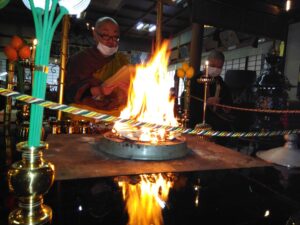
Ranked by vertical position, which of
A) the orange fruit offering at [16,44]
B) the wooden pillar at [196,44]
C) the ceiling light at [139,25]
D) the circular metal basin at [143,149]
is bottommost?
the circular metal basin at [143,149]

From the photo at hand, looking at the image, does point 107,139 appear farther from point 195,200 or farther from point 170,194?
point 195,200

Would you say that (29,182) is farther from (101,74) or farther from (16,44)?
(101,74)

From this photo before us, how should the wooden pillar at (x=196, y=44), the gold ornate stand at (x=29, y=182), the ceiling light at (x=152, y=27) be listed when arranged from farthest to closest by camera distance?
the ceiling light at (x=152, y=27) → the wooden pillar at (x=196, y=44) → the gold ornate stand at (x=29, y=182)

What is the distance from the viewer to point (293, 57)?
9312mm

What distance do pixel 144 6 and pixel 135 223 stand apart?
12.3m

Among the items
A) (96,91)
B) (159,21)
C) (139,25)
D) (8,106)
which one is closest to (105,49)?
(96,91)

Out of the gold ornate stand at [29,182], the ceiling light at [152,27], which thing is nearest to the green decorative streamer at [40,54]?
the gold ornate stand at [29,182]

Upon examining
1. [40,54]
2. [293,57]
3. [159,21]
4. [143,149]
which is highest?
[293,57]

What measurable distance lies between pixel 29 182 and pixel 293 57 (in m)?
10.4

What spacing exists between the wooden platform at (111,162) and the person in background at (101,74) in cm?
172

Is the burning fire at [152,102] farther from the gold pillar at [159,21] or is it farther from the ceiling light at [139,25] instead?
the ceiling light at [139,25]

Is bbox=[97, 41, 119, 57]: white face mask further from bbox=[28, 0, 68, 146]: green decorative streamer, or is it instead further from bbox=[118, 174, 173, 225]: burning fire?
bbox=[28, 0, 68, 146]: green decorative streamer

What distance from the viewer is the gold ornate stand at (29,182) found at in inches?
44.3

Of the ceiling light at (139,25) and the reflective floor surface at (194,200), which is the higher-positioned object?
the ceiling light at (139,25)
